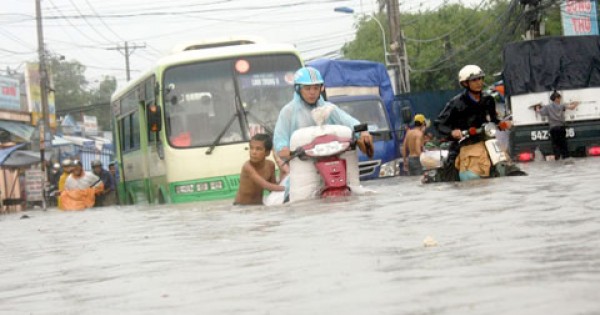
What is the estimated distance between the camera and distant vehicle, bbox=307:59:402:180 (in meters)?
20.9

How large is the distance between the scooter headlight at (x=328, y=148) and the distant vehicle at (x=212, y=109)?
4.59m

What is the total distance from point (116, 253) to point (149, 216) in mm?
5527

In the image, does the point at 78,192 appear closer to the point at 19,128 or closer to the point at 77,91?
the point at 19,128

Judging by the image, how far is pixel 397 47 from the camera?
35562mm

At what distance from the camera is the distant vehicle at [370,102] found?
824 inches

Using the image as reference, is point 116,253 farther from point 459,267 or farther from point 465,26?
point 465,26

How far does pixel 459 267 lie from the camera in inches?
185

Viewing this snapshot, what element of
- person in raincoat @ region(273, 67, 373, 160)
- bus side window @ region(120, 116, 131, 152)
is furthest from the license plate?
person in raincoat @ region(273, 67, 373, 160)

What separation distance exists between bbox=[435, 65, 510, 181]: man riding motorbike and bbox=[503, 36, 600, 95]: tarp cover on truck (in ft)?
44.1

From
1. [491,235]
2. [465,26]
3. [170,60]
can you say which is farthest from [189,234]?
[465,26]

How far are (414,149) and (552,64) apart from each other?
16.0 feet

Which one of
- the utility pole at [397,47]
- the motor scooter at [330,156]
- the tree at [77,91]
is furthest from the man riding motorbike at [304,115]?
the tree at [77,91]

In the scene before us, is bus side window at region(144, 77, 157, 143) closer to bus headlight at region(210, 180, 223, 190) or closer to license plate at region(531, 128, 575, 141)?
bus headlight at region(210, 180, 223, 190)

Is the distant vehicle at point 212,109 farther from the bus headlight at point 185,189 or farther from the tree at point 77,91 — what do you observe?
the tree at point 77,91
